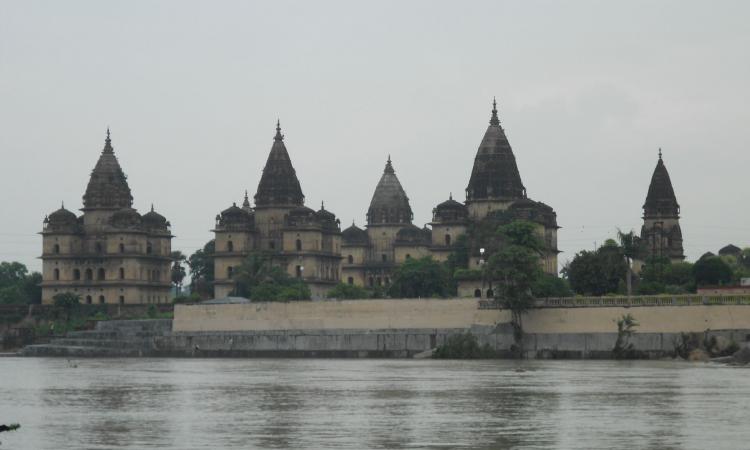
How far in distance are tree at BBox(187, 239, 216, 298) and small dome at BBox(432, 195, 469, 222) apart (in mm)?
19554

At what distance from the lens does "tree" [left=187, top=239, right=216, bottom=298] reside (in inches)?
5226

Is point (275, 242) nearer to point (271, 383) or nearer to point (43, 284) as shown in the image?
point (43, 284)

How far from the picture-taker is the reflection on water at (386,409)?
34875 mm

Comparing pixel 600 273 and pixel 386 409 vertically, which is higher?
pixel 600 273

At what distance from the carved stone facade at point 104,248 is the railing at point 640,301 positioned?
4377cm

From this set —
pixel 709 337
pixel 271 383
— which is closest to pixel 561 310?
pixel 709 337

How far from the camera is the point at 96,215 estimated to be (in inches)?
4956

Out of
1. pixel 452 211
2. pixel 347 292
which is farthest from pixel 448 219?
pixel 347 292

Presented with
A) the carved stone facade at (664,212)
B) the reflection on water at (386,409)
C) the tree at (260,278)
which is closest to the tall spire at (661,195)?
the carved stone facade at (664,212)

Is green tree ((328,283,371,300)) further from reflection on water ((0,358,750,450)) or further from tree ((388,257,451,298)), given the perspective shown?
reflection on water ((0,358,750,450))

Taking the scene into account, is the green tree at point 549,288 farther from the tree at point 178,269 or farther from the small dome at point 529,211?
the tree at point 178,269

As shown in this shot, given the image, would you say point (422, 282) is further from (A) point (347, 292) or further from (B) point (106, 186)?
(B) point (106, 186)

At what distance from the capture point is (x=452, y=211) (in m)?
124

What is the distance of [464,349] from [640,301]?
380 inches
